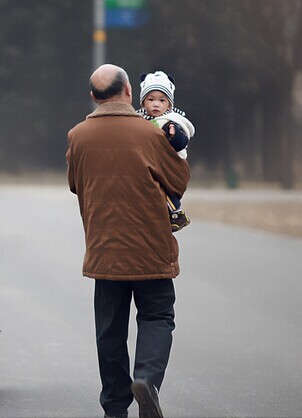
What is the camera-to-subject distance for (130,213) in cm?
565

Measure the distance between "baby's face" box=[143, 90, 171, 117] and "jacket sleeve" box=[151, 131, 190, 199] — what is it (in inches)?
9.7

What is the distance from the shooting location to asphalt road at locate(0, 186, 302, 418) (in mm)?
6734

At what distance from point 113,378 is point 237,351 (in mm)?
2557

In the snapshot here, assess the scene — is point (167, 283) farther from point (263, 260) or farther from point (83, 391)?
point (263, 260)

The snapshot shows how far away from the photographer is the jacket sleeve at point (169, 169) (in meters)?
5.67

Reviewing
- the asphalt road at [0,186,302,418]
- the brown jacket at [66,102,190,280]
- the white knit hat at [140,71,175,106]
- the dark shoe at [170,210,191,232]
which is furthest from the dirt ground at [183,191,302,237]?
the brown jacket at [66,102,190,280]

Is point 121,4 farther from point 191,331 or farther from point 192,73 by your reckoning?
point 191,331

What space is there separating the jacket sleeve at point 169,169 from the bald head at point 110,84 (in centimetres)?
29

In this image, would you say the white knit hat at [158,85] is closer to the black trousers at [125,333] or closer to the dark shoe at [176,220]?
the dark shoe at [176,220]

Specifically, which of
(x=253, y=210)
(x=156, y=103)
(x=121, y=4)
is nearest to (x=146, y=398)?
(x=156, y=103)

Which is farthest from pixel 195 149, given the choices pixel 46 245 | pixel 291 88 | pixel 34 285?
pixel 34 285

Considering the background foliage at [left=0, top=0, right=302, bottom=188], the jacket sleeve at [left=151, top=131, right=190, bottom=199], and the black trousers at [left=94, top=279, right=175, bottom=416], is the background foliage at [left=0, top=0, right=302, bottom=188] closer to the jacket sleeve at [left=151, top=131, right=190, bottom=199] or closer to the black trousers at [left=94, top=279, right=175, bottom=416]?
the black trousers at [left=94, top=279, right=175, bottom=416]

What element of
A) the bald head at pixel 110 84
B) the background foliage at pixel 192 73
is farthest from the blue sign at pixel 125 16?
the bald head at pixel 110 84

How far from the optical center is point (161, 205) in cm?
569
